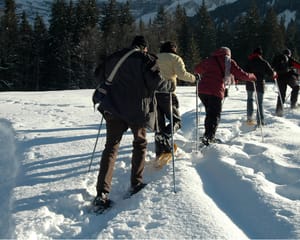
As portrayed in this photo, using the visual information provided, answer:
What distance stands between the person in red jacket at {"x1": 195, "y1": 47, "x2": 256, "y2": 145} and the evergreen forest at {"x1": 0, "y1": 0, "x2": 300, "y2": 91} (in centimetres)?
3904

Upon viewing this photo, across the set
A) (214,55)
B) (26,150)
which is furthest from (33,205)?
(214,55)

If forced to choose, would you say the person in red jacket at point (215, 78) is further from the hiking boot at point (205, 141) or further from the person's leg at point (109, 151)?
the person's leg at point (109, 151)

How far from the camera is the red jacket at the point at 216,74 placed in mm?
6848

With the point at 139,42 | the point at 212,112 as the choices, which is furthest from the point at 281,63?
the point at 139,42

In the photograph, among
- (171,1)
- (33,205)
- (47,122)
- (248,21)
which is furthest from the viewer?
(171,1)

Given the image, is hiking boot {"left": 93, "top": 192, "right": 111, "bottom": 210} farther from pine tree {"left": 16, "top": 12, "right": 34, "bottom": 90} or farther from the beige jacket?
pine tree {"left": 16, "top": 12, "right": 34, "bottom": 90}

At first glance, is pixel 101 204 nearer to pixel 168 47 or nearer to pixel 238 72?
pixel 168 47

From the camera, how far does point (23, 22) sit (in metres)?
48.4

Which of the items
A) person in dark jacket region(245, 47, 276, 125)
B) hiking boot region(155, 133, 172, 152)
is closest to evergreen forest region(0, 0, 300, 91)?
person in dark jacket region(245, 47, 276, 125)

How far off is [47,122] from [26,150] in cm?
274

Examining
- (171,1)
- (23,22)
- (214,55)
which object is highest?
(171,1)

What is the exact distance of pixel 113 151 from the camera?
4.57m

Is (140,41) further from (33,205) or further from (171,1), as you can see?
(171,1)

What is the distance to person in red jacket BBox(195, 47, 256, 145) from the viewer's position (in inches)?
269
